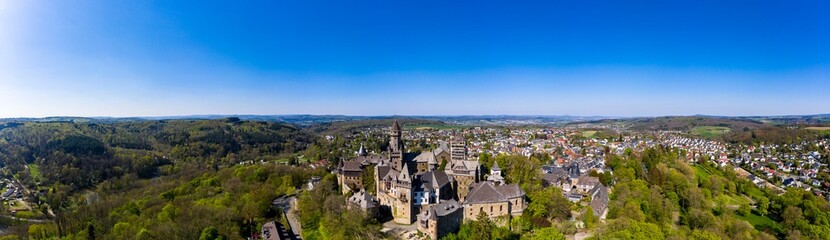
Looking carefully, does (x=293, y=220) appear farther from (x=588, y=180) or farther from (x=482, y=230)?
(x=588, y=180)

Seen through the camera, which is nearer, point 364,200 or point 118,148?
point 364,200

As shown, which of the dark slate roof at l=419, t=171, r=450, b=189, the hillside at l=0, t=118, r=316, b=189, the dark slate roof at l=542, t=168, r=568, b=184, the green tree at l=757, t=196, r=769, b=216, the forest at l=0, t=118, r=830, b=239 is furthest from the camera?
the hillside at l=0, t=118, r=316, b=189

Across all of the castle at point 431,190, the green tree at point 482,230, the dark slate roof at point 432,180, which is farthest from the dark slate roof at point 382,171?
the green tree at point 482,230

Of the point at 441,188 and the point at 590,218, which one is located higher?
the point at 441,188

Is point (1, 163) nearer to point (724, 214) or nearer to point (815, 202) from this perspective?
point (724, 214)

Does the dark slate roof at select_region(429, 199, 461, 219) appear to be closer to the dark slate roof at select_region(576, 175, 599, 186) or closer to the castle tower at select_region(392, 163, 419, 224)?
the castle tower at select_region(392, 163, 419, 224)

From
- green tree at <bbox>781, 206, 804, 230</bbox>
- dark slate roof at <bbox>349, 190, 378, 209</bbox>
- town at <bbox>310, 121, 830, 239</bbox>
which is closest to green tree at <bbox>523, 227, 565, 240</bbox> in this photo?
town at <bbox>310, 121, 830, 239</bbox>

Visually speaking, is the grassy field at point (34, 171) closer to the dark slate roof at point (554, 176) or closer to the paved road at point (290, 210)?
the paved road at point (290, 210)

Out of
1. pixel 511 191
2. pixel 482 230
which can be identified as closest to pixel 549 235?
pixel 482 230

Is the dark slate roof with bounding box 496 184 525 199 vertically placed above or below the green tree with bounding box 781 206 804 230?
above
